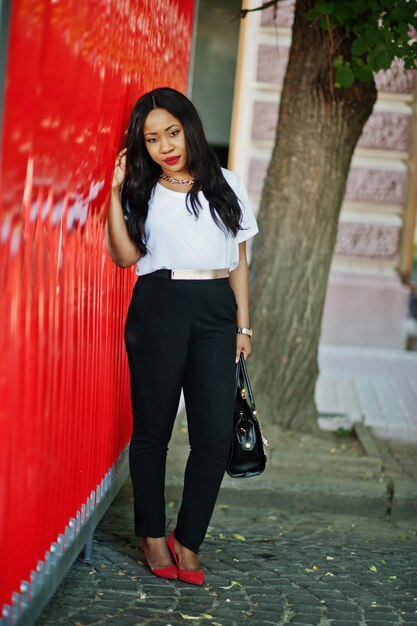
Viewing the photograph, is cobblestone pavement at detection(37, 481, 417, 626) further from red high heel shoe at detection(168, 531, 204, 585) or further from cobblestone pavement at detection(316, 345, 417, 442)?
cobblestone pavement at detection(316, 345, 417, 442)

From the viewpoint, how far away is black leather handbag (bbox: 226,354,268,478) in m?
4.01

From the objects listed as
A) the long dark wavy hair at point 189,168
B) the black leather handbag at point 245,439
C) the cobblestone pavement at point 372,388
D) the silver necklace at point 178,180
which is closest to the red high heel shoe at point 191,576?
the black leather handbag at point 245,439

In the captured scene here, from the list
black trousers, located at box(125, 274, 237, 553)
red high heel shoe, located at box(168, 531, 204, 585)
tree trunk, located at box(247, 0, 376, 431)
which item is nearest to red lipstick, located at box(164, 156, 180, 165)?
black trousers, located at box(125, 274, 237, 553)

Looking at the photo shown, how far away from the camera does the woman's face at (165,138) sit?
3773 millimetres

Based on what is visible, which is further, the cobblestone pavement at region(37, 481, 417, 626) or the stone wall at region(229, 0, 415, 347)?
the stone wall at region(229, 0, 415, 347)

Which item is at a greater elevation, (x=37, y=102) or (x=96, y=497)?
(x=37, y=102)

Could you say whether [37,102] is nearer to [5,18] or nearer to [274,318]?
[5,18]

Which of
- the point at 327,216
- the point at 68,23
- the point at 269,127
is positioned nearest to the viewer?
the point at 68,23

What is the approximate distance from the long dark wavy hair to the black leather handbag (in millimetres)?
630

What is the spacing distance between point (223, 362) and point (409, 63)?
7.70 feet

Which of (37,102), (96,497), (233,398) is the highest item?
(37,102)

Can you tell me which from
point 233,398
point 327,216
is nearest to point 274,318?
point 327,216

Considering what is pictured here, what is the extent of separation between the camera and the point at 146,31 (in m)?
4.25

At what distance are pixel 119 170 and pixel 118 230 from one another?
22 centimetres
